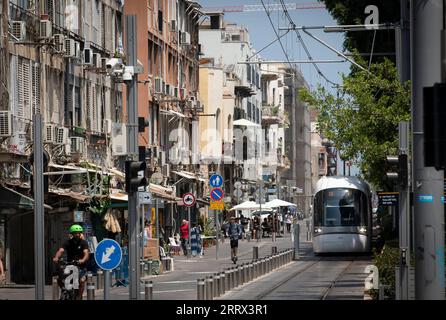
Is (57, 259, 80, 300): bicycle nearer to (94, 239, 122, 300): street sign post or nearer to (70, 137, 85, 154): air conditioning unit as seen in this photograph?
(94, 239, 122, 300): street sign post

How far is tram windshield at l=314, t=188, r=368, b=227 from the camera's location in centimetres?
5262

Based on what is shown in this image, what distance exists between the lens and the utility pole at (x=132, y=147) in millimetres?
23645

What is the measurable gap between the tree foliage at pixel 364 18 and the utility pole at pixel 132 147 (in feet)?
80.5

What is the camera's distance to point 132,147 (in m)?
24.7

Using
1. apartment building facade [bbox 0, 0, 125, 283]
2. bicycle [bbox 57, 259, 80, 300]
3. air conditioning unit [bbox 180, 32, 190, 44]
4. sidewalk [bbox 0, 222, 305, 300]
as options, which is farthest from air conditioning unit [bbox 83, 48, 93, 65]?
air conditioning unit [bbox 180, 32, 190, 44]

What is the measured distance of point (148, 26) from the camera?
62.5m

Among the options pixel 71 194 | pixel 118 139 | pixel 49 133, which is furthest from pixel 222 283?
pixel 49 133

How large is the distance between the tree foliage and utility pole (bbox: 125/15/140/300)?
24.5 m

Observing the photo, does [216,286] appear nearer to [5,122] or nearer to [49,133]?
[5,122]

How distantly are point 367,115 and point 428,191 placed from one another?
25.0 metres

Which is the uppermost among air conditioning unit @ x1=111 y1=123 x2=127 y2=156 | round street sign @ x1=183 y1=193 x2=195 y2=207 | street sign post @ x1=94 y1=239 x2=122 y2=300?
air conditioning unit @ x1=111 y1=123 x2=127 y2=156

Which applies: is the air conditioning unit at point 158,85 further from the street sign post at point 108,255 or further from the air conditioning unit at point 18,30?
the street sign post at point 108,255

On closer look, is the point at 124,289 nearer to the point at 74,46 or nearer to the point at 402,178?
the point at 74,46

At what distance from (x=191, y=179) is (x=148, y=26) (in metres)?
10.8
